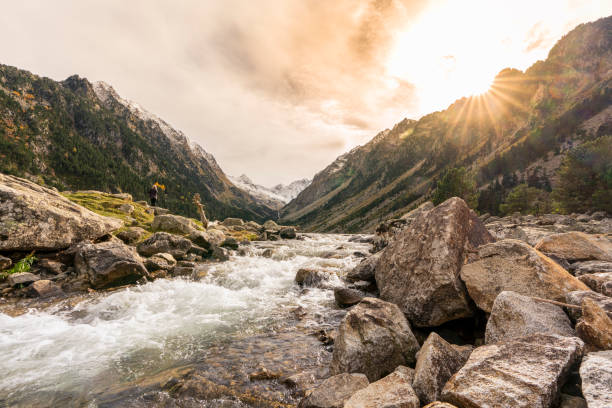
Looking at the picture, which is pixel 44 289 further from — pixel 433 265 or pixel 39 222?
pixel 433 265

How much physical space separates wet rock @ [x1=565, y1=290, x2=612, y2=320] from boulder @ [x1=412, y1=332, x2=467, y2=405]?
239 cm

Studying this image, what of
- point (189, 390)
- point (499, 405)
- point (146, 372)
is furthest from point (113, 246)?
point (499, 405)

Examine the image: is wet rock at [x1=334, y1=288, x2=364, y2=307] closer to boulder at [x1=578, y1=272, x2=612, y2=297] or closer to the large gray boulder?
the large gray boulder

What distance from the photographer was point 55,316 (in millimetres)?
9602

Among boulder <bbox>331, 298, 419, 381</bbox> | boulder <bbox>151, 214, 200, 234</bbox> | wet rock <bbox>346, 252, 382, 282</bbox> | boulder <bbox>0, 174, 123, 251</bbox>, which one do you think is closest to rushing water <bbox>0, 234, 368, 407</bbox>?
wet rock <bbox>346, 252, 382, 282</bbox>

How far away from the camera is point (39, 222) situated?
12703 millimetres

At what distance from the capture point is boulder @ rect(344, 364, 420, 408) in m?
3.74

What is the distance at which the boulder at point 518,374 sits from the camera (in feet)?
10.3

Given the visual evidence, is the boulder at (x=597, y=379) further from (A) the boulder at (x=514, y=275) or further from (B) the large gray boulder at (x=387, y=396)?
(A) the boulder at (x=514, y=275)

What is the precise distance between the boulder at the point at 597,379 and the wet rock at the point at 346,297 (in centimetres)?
817

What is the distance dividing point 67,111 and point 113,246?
236891mm

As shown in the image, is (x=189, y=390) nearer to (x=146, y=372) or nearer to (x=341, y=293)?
(x=146, y=372)

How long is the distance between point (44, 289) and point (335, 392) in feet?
46.1

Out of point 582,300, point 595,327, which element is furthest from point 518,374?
point 582,300
